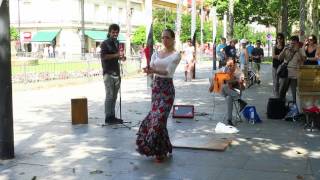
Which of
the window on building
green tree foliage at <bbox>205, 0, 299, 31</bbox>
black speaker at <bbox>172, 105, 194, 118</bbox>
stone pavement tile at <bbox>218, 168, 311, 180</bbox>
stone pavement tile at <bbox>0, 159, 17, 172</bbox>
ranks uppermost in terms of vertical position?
the window on building

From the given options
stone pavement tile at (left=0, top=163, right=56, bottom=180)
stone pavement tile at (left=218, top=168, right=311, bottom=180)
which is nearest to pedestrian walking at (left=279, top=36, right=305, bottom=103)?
stone pavement tile at (left=218, top=168, right=311, bottom=180)

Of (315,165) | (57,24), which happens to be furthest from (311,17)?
(57,24)

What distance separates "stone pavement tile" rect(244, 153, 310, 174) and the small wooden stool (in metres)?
4.34

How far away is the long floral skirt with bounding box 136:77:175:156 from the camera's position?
7.59 m

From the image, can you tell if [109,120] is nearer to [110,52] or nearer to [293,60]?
[110,52]

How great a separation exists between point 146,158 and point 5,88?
2.21 m

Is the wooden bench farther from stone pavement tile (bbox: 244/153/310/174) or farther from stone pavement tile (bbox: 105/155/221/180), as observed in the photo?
stone pavement tile (bbox: 105/155/221/180)

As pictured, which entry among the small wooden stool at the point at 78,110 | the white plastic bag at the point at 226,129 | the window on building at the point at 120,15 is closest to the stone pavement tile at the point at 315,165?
the white plastic bag at the point at 226,129

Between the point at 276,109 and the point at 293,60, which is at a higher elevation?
the point at 293,60

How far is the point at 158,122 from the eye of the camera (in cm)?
755

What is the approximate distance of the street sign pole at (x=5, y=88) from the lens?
7629 millimetres

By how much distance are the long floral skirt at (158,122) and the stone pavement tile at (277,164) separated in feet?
4.00

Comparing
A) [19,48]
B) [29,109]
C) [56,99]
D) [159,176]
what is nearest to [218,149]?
[159,176]

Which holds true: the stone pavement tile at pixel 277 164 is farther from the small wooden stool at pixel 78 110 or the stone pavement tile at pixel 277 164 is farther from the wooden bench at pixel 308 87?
the small wooden stool at pixel 78 110
